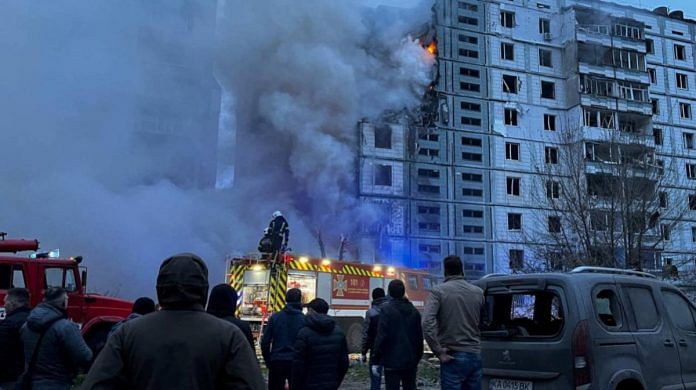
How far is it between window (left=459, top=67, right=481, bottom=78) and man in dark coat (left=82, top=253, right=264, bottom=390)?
106 ft

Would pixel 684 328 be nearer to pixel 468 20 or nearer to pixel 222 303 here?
pixel 222 303

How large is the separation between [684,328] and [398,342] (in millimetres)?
2773

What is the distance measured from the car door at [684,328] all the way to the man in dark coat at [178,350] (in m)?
4.74

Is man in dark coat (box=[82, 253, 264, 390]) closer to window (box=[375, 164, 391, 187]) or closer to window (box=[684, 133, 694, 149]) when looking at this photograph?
window (box=[375, 164, 391, 187])

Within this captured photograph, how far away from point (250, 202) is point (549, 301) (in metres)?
19.3

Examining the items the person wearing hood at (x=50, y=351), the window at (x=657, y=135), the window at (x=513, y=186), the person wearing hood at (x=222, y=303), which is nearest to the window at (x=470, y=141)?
the window at (x=513, y=186)

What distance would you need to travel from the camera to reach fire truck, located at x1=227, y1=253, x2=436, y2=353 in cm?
1376

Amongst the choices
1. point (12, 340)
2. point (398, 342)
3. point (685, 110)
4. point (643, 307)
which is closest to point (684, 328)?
point (643, 307)

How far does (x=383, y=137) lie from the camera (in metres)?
29.5

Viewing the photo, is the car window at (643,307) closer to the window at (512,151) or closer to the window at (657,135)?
the window at (512,151)

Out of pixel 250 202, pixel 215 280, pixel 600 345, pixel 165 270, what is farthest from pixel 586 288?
pixel 250 202

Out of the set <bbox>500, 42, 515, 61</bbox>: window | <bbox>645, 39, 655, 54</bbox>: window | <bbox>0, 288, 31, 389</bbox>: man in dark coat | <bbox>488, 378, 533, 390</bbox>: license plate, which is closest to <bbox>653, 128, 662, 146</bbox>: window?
<bbox>645, 39, 655, 54</bbox>: window

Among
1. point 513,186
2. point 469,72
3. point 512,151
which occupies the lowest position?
point 513,186

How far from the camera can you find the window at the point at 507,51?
34.1 meters
